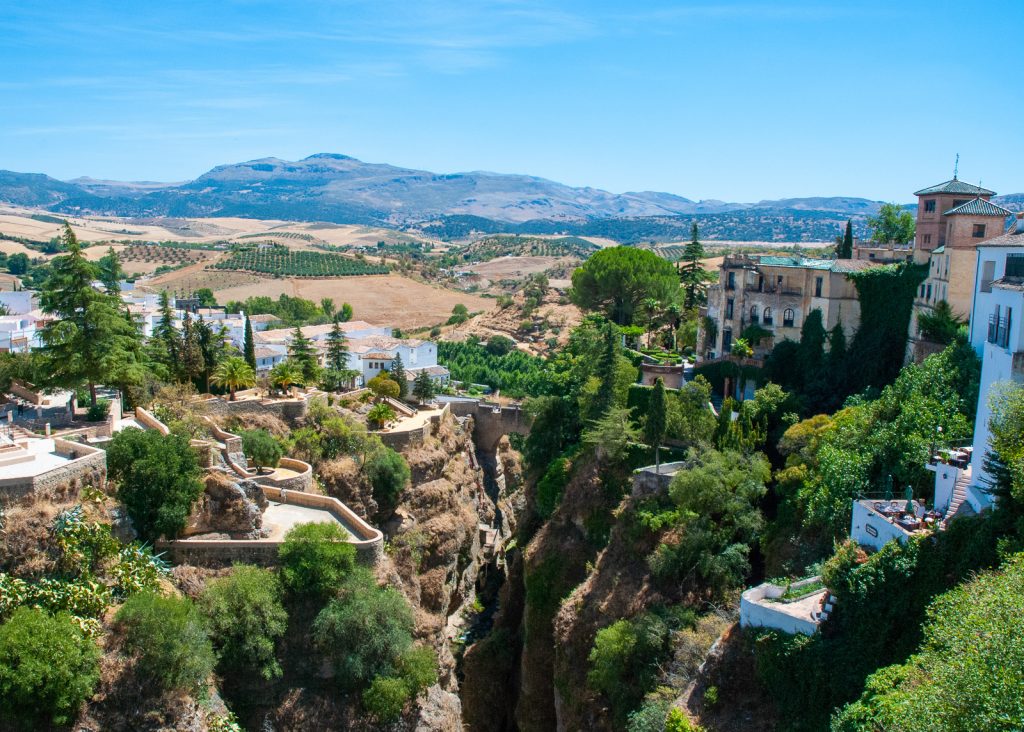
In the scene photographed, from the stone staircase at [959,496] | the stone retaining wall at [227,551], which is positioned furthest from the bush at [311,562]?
the stone staircase at [959,496]

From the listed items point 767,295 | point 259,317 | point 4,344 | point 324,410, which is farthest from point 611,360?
point 259,317

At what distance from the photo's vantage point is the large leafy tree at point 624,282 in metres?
50.0

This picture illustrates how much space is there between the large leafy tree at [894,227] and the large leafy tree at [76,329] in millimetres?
41774

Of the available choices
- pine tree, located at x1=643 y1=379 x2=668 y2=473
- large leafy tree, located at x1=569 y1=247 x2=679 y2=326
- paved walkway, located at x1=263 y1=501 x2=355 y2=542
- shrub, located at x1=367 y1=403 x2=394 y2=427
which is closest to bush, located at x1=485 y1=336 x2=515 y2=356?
large leafy tree, located at x1=569 y1=247 x2=679 y2=326

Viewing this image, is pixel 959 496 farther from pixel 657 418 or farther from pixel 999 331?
pixel 657 418

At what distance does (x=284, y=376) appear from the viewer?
37.8 m

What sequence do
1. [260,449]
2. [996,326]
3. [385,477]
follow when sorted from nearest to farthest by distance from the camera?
1. [996,326]
2. [260,449]
3. [385,477]

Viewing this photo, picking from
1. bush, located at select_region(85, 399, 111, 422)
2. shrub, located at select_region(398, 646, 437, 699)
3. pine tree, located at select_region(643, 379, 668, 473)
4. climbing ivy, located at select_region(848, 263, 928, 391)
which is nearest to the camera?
shrub, located at select_region(398, 646, 437, 699)

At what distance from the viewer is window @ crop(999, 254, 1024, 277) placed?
2297 cm

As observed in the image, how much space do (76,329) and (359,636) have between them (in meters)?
14.3

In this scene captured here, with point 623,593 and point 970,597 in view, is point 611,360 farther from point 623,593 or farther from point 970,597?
point 970,597

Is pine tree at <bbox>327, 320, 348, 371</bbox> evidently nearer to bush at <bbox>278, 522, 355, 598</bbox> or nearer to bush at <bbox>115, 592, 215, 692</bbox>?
bush at <bbox>278, 522, 355, 598</bbox>

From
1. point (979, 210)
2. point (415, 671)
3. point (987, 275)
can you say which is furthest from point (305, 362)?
point (979, 210)

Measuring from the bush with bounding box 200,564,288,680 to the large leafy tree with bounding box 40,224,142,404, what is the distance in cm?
939
